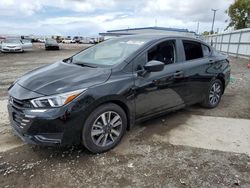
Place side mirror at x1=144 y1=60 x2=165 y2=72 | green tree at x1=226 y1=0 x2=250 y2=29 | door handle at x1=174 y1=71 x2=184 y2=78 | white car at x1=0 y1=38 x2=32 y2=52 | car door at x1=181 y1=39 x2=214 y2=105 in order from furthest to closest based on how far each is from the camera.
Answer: green tree at x1=226 y1=0 x2=250 y2=29
white car at x1=0 y1=38 x2=32 y2=52
car door at x1=181 y1=39 x2=214 y2=105
door handle at x1=174 y1=71 x2=184 y2=78
side mirror at x1=144 y1=60 x2=165 y2=72

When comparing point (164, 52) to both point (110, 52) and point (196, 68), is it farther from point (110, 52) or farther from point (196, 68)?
point (110, 52)

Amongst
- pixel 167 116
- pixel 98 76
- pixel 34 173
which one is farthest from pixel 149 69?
pixel 34 173

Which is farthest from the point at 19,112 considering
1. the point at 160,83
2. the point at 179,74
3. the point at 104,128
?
the point at 179,74

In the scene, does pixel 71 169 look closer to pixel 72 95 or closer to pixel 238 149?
pixel 72 95

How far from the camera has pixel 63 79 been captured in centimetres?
292

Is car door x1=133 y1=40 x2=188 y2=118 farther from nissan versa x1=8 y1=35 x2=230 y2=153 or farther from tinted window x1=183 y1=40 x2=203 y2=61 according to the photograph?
tinted window x1=183 y1=40 x2=203 y2=61

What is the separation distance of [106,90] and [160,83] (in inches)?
41.8

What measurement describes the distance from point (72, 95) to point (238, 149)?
8.28ft

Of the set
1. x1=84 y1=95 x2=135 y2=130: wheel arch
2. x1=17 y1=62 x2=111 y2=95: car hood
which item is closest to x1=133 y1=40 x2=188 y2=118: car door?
x1=84 y1=95 x2=135 y2=130: wheel arch

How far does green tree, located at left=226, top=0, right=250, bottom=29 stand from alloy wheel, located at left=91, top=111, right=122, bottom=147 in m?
39.6

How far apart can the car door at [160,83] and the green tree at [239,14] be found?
38.2m

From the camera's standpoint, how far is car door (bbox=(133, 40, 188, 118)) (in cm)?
333

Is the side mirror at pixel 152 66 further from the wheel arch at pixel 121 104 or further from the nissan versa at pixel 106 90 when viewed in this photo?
the wheel arch at pixel 121 104

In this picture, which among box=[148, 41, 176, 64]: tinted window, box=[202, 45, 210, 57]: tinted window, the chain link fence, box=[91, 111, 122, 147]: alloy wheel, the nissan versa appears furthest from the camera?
the chain link fence
